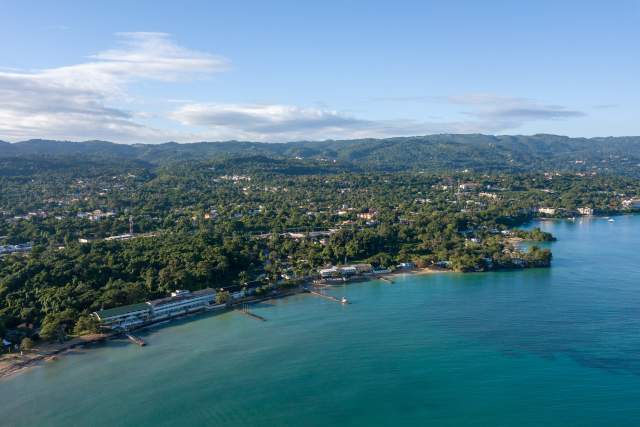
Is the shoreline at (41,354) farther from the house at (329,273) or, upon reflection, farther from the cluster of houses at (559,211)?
the cluster of houses at (559,211)

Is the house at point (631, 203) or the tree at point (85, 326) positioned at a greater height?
the house at point (631, 203)

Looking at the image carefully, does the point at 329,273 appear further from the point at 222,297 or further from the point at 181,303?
the point at 181,303

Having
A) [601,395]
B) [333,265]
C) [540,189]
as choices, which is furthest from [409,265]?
[540,189]

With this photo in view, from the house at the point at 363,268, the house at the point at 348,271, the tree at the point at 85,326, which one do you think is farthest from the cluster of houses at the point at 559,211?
the tree at the point at 85,326

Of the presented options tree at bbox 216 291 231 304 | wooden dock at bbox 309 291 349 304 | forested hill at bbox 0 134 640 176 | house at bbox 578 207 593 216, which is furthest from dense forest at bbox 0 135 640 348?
forested hill at bbox 0 134 640 176

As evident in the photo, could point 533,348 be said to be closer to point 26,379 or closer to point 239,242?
point 26,379
